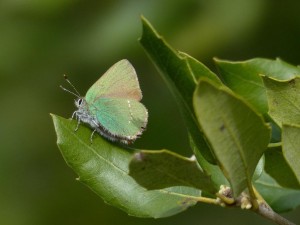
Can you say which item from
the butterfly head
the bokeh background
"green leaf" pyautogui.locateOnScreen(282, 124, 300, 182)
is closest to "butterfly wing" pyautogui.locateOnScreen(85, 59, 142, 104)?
the butterfly head

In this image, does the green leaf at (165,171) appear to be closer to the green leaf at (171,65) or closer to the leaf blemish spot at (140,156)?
the leaf blemish spot at (140,156)

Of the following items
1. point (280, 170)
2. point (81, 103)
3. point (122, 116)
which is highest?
point (81, 103)

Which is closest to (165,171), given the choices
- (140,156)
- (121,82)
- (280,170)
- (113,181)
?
(140,156)

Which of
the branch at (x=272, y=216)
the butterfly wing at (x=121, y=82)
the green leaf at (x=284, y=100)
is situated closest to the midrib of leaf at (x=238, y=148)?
the branch at (x=272, y=216)

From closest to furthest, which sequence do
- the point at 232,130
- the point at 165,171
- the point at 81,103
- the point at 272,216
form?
the point at 232,130
the point at 165,171
the point at 272,216
the point at 81,103

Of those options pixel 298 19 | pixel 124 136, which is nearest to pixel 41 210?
pixel 298 19

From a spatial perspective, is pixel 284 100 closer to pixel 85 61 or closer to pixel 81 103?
pixel 81 103
